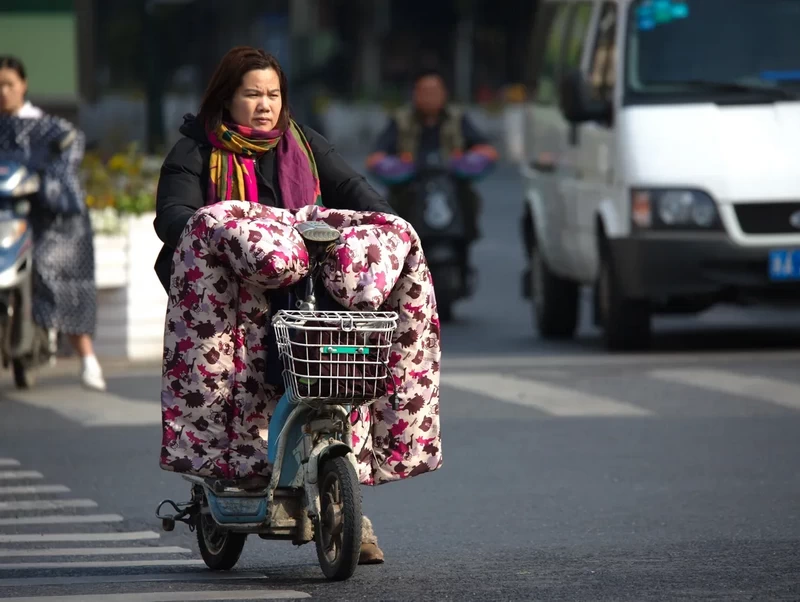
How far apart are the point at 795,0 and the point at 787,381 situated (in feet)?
8.90

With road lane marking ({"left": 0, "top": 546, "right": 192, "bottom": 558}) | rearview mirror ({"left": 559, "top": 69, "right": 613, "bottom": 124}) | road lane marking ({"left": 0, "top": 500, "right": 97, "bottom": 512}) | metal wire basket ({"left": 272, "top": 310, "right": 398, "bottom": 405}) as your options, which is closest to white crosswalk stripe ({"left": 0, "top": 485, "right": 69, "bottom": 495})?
road lane marking ({"left": 0, "top": 500, "right": 97, "bottom": 512})

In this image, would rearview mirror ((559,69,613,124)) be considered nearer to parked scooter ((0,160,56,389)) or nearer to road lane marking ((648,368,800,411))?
road lane marking ((648,368,800,411))

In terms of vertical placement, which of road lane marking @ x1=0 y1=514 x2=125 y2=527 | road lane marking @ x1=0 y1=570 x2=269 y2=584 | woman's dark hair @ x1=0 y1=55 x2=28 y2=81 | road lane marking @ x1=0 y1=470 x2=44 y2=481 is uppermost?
woman's dark hair @ x1=0 y1=55 x2=28 y2=81

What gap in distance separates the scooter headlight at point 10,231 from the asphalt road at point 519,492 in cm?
86

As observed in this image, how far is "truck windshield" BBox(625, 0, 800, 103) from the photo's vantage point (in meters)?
13.4

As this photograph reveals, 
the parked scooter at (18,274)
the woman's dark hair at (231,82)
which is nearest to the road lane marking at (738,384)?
the parked scooter at (18,274)

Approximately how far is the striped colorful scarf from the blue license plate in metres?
6.70

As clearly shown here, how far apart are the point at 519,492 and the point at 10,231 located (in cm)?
401

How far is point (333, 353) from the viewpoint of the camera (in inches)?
245

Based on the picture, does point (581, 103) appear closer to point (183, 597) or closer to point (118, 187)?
point (118, 187)

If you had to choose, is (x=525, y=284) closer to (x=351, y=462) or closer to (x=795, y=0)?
(x=795, y=0)

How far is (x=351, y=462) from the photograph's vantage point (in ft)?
21.0

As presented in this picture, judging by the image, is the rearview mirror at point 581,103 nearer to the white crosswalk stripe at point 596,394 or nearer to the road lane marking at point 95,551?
the white crosswalk stripe at point 596,394

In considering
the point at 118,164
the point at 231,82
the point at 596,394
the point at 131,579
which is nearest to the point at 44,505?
the point at 131,579
